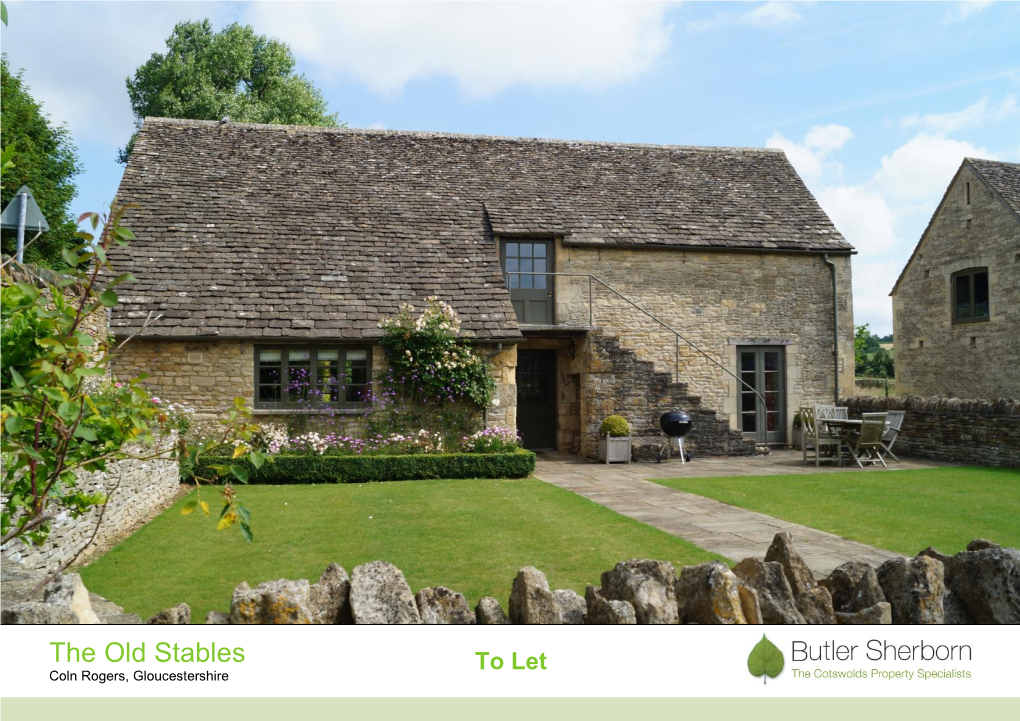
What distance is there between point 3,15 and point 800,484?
1140cm

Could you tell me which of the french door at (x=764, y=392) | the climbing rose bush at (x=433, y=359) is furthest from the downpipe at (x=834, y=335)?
the climbing rose bush at (x=433, y=359)

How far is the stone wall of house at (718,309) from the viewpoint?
1677cm

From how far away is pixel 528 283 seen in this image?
16.8 metres

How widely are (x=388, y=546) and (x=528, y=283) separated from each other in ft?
34.8

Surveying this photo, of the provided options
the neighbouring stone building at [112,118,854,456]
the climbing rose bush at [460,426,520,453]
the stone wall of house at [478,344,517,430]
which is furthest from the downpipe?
the climbing rose bush at [460,426,520,453]

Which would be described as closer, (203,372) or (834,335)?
(203,372)

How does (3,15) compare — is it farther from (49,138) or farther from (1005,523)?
(49,138)

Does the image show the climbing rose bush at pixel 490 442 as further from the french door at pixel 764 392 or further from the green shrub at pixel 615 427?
the french door at pixel 764 392

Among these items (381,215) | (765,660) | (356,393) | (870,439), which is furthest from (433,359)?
(765,660)

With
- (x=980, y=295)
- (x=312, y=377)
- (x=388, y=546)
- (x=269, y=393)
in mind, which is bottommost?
(x=388, y=546)

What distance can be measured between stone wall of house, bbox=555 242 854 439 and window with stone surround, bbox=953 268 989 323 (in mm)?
4922

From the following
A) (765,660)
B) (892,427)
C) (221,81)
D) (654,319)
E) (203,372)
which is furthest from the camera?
(221,81)

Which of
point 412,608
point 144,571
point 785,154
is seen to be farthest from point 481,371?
point 785,154

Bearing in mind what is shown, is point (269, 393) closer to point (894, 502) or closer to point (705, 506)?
point (705, 506)
